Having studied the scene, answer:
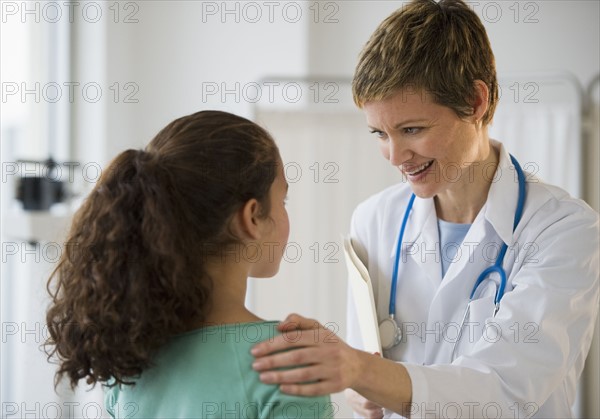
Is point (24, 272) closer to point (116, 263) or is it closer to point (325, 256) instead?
point (325, 256)

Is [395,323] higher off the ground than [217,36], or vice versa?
[217,36]

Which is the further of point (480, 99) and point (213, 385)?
point (480, 99)

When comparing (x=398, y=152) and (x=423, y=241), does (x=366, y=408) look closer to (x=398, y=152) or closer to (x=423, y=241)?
(x=423, y=241)

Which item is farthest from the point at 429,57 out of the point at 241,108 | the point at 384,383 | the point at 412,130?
the point at 241,108

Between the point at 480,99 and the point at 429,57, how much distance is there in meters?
0.14

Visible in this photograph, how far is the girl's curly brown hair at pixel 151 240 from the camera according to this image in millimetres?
964

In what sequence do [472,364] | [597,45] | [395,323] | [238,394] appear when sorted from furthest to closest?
1. [597,45]
2. [395,323]
3. [472,364]
4. [238,394]

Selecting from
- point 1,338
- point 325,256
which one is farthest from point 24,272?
point 325,256

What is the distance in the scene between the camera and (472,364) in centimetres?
125

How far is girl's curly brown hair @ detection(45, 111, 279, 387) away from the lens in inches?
37.9

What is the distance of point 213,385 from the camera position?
958 millimetres

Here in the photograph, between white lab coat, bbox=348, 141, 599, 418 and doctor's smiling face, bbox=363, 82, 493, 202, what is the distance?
11cm

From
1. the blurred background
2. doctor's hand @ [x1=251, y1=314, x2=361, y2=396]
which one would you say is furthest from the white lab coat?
the blurred background

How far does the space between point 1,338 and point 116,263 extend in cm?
157
